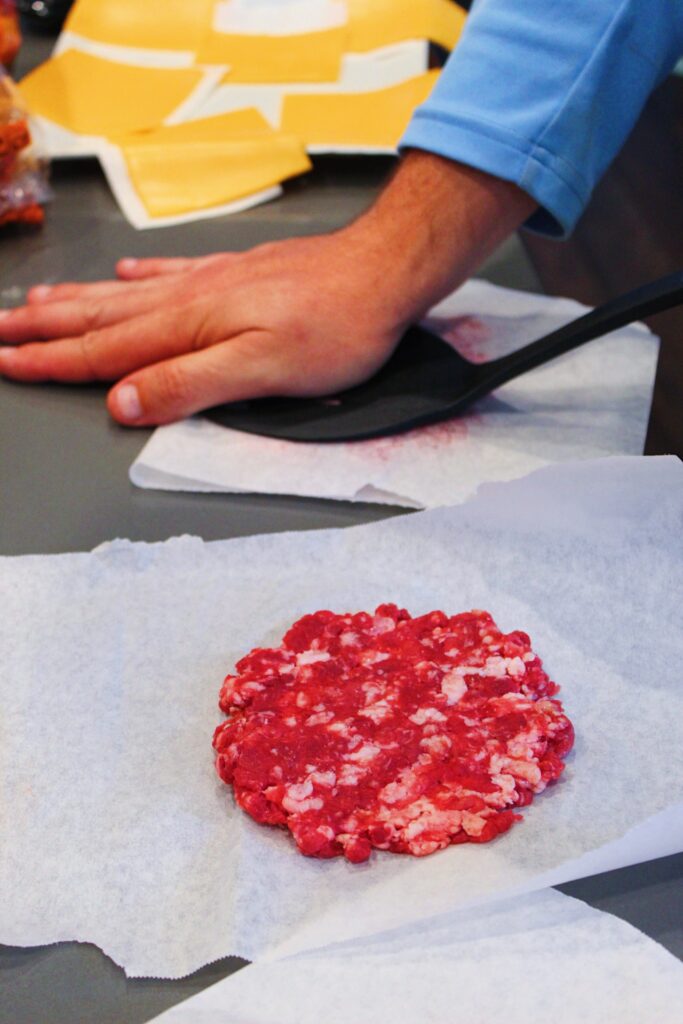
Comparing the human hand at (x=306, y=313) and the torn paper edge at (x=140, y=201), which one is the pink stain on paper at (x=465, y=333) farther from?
the torn paper edge at (x=140, y=201)

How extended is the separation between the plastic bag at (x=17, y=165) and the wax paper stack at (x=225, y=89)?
9 cm

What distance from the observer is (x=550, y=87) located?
3.07ft

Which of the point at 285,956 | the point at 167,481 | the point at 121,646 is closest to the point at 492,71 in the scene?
the point at 167,481

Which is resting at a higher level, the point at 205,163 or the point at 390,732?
the point at 390,732

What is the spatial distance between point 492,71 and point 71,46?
2.67ft

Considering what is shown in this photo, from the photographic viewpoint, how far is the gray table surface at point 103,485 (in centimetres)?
57

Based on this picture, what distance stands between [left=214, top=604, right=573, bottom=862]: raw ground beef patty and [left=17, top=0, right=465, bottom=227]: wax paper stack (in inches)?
28.2

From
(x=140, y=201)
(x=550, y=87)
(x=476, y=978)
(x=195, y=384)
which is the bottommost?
(x=140, y=201)

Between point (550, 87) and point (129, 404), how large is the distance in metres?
0.43

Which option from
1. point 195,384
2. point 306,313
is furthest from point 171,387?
point 306,313

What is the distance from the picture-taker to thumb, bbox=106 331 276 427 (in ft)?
3.15

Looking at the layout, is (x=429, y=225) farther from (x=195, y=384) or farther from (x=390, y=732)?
(x=390, y=732)

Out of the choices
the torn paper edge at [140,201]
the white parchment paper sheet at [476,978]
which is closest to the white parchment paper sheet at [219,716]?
the white parchment paper sheet at [476,978]

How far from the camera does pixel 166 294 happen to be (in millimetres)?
1059
